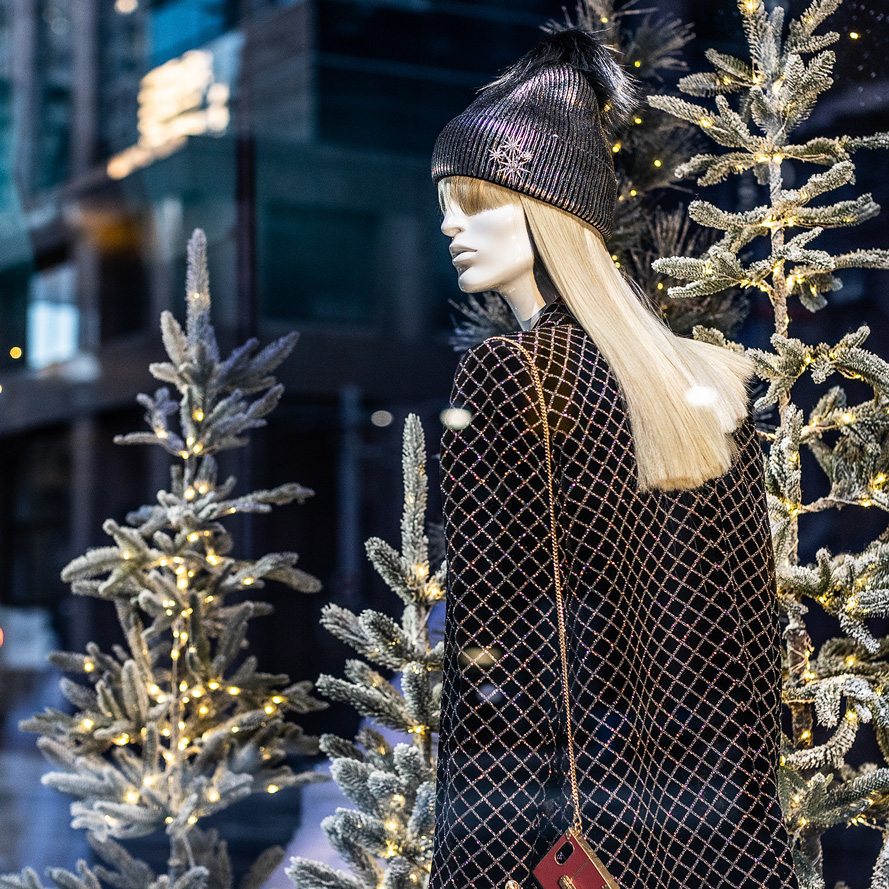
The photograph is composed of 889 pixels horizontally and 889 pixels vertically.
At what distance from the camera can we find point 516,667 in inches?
57.7

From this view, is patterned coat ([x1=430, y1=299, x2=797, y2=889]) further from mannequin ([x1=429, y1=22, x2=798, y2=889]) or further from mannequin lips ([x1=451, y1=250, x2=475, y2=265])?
mannequin lips ([x1=451, y1=250, x2=475, y2=265])

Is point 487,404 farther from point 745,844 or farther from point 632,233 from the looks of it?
point 632,233

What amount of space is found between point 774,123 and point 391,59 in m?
3.45

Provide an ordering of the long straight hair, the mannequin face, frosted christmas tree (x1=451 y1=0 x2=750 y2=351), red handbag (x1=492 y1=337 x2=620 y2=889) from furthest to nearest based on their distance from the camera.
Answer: frosted christmas tree (x1=451 y1=0 x2=750 y2=351) → the mannequin face → the long straight hair → red handbag (x1=492 y1=337 x2=620 y2=889)

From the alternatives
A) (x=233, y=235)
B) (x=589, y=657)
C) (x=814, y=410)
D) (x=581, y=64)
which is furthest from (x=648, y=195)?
(x=233, y=235)

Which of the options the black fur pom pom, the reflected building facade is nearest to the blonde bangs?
the black fur pom pom

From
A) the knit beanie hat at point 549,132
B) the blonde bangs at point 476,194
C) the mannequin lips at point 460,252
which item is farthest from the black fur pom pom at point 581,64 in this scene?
the mannequin lips at point 460,252

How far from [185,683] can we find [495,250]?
1768mm

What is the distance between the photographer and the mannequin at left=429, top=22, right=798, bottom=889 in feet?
4.77

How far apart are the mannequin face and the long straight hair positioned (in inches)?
0.7

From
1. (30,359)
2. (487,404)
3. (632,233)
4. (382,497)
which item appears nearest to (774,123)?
(632,233)

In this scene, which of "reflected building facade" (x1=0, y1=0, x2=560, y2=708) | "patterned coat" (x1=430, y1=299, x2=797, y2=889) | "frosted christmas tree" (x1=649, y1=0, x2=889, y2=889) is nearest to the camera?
"patterned coat" (x1=430, y1=299, x2=797, y2=889)

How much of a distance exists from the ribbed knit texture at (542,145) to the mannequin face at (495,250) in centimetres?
5

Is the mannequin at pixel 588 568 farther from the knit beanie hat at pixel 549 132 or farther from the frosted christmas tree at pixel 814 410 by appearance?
the frosted christmas tree at pixel 814 410
